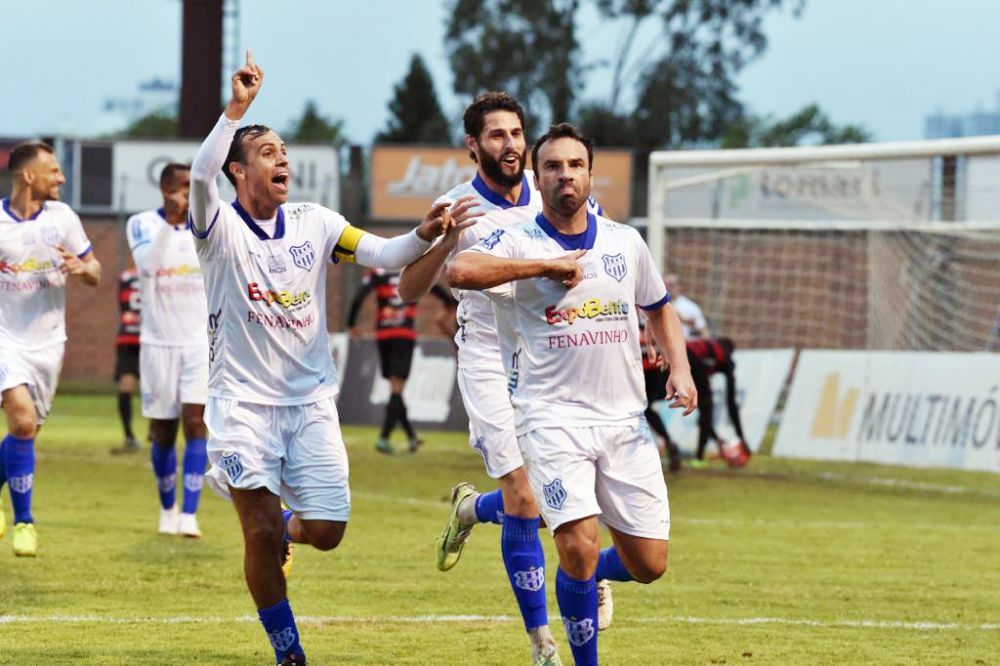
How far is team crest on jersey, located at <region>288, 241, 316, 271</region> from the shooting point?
748 centimetres

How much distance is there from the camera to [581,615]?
674cm

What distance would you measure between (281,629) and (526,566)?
1.10 meters

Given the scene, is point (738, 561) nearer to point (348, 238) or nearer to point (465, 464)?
point (348, 238)

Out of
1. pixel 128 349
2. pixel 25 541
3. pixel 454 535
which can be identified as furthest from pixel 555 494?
pixel 128 349

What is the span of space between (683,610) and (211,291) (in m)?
3.14

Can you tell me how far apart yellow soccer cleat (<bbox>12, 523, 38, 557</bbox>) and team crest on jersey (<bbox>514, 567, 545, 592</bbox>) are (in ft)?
13.4

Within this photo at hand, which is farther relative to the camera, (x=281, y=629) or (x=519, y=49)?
(x=519, y=49)

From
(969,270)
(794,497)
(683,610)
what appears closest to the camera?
(683,610)

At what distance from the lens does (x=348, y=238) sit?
762cm

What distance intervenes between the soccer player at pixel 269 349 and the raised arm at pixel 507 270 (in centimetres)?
52

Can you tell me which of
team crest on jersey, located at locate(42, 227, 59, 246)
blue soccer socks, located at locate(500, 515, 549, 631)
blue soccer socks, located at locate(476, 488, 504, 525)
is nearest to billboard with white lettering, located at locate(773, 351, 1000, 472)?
blue soccer socks, located at locate(476, 488, 504, 525)

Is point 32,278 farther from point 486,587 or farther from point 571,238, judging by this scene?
point 571,238

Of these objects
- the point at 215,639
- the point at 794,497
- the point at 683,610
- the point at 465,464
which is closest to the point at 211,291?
the point at 215,639

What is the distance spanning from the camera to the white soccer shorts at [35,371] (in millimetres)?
10594
